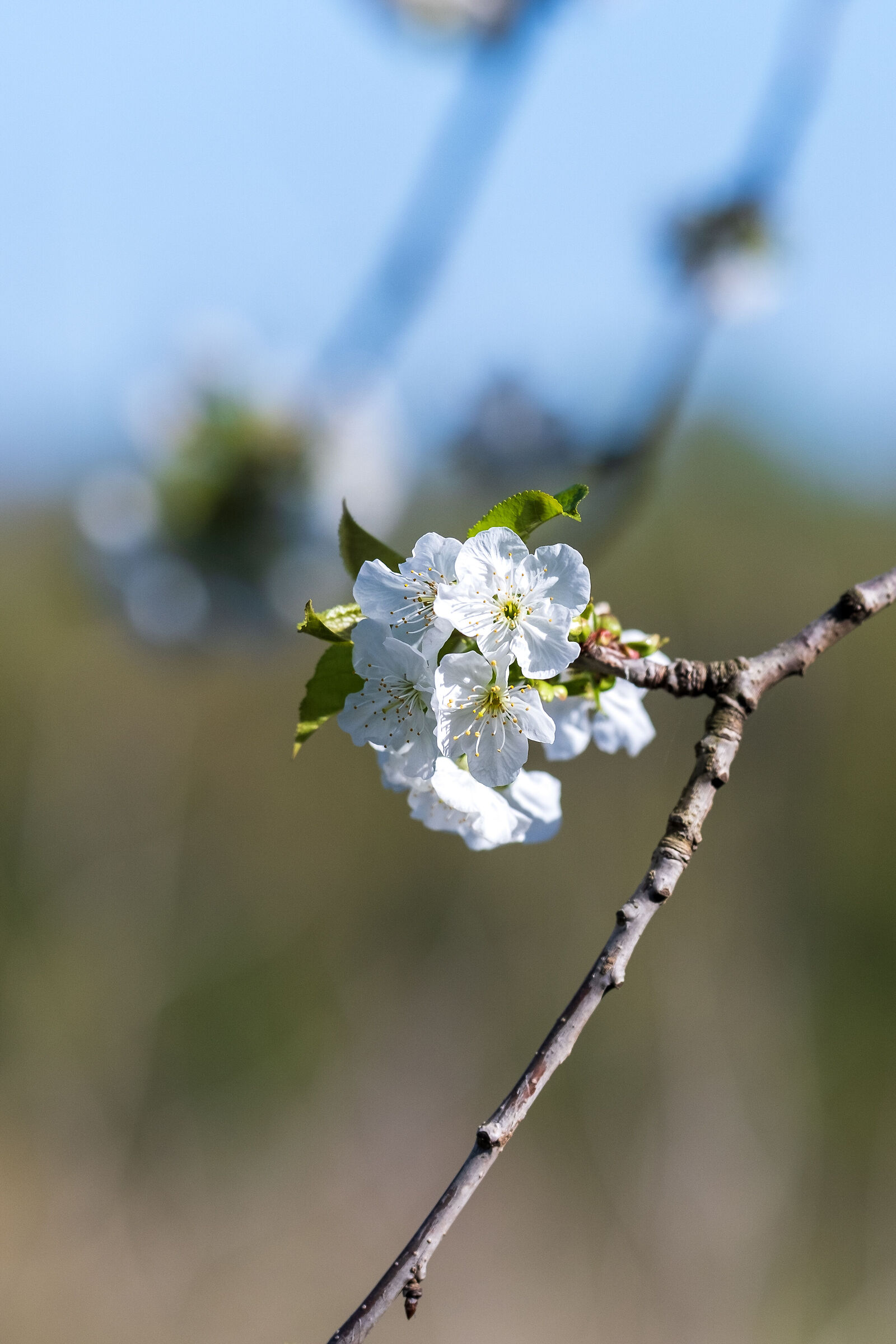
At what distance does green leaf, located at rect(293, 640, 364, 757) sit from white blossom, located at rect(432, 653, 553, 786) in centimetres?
7

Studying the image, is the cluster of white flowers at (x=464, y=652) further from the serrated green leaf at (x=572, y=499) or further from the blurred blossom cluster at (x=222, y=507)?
the blurred blossom cluster at (x=222, y=507)

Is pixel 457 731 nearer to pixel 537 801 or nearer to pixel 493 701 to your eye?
pixel 493 701

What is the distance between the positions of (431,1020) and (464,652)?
394 centimetres

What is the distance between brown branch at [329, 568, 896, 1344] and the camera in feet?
0.96

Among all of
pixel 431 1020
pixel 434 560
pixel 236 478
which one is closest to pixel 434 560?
pixel 434 560

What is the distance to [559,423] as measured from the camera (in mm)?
1806

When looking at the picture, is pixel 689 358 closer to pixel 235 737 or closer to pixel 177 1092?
pixel 235 737

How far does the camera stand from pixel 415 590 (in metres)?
0.41

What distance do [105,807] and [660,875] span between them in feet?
12.1

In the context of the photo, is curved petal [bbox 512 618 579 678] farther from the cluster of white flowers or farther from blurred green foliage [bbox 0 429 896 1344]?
blurred green foliage [bbox 0 429 896 1344]

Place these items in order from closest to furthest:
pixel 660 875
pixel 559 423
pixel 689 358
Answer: pixel 660 875 → pixel 689 358 → pixel 559 423

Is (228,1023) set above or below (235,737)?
below

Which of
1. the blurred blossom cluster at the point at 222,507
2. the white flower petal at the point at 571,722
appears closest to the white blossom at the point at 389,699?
the white flower petal at the point at 571,722

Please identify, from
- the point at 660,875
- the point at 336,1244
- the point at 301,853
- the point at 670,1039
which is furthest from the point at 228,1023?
the point at 660,875
